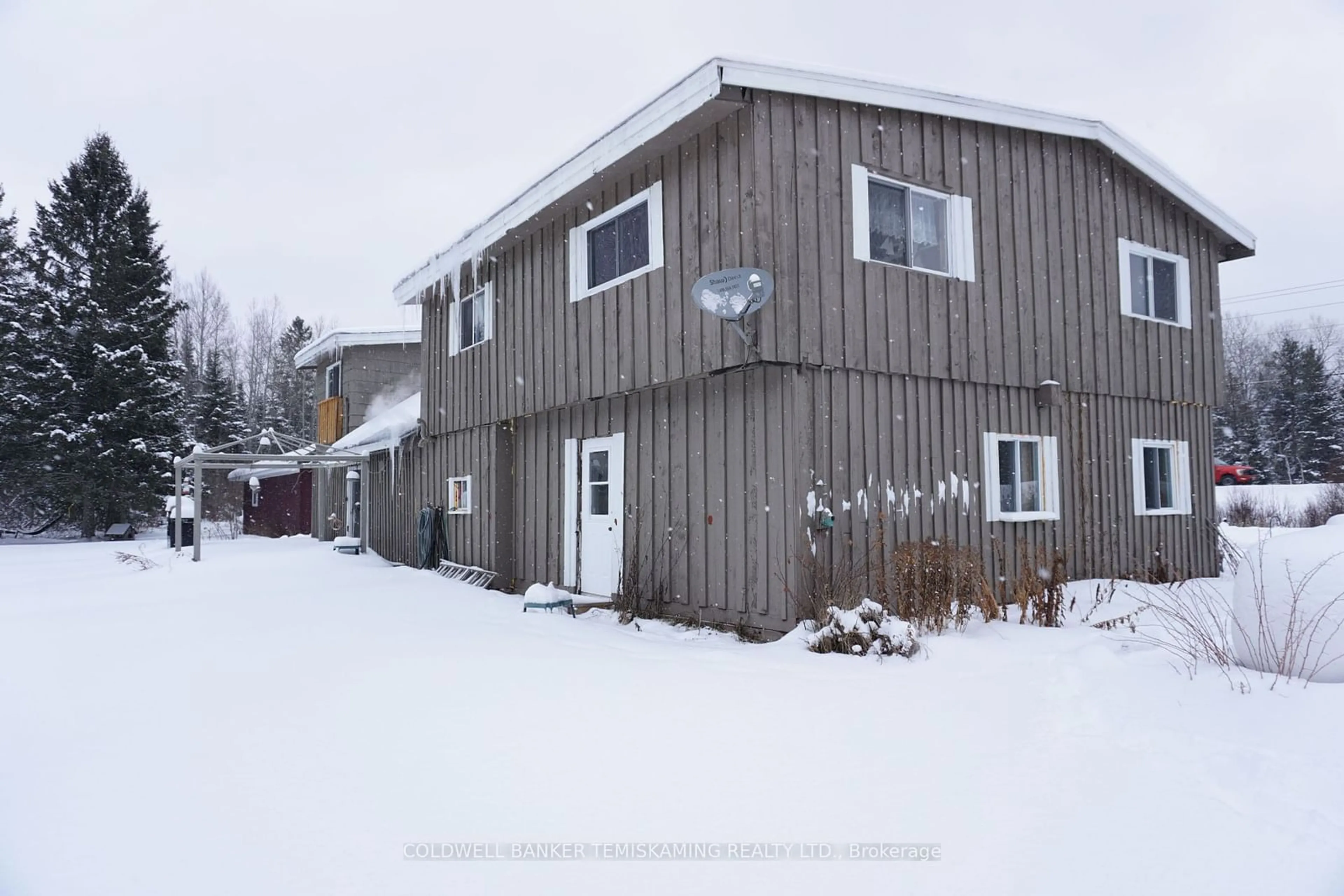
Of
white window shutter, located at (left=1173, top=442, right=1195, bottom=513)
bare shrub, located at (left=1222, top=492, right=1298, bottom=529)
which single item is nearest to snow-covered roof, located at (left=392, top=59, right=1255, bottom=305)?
white window shutter, located at (left=1173, top=442, right=1195, bottom=513)

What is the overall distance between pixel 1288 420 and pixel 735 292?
38.0m

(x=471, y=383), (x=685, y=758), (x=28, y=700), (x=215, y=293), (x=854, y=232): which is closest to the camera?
(x=685, y=758)

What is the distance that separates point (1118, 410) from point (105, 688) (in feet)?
32.2

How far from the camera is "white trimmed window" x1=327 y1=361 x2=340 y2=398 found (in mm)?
17625

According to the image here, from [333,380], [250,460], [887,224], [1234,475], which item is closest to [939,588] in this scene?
[887,224]

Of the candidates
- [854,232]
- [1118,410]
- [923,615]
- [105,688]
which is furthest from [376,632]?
[1118,410]

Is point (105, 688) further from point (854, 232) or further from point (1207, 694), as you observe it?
point (854, 232)

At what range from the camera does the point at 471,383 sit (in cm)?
1127

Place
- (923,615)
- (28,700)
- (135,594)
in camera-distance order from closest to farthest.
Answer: (28,700) < (923,615) < (135,594)

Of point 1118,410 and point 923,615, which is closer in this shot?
point 923,615

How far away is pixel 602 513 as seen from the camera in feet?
28.8

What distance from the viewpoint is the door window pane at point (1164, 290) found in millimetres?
9758

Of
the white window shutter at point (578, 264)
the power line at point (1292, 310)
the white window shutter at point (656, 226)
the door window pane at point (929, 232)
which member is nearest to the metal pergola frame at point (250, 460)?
the white window shutter at point (578, 264)

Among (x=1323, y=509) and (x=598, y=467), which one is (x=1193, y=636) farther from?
(x=1323, y=509)
